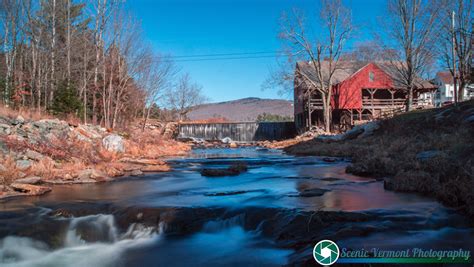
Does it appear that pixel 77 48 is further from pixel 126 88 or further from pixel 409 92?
pixel 409 92

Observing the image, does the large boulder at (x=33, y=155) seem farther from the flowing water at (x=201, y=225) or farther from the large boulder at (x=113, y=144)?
the large boulder at (x=113, y=144)

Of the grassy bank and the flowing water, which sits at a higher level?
the grassy bank

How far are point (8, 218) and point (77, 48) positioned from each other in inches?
897

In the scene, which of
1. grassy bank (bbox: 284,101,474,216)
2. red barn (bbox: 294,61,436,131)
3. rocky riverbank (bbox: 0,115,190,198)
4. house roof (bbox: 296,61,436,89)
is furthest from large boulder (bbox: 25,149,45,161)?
house roof (bbox: 296,61,436,89)

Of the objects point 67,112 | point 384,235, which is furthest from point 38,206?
point 67,112

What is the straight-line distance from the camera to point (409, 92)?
33938mm

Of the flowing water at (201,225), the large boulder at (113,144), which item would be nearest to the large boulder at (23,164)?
the flowing water at (201,225)

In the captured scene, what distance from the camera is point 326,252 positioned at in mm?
4691

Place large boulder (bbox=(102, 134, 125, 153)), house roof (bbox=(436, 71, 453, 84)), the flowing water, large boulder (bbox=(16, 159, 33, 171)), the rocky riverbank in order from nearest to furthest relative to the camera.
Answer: the flowing water < the rocky riverbank < large boulder (bbox=(16, 159, 33, 171)) < large boulder (bbox=(102, 134, 125, 153)) < house roof (bbox=(436, 71, 453, 84))

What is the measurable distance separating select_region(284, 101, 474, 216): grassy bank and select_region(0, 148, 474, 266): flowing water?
1.37 ft

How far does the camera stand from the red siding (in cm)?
4006

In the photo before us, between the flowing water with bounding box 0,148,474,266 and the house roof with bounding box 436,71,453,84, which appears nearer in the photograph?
the flowing water with bounding box 0,148,474,266

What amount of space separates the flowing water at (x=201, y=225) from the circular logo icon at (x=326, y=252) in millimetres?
168

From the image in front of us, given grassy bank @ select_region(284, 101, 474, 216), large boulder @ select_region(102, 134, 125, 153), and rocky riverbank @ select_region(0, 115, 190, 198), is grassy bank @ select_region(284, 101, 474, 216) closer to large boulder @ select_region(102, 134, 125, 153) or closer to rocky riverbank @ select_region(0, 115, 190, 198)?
rocky riverbank @ select_region(0, 115, 190, 198)
